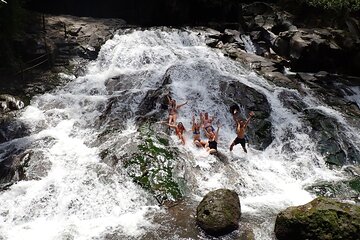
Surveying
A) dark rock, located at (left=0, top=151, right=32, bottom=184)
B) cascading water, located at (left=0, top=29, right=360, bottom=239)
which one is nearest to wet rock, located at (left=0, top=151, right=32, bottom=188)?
dark rock, located at (left=0, top=151, right=32, bottom=184)

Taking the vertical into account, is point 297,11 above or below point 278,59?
above

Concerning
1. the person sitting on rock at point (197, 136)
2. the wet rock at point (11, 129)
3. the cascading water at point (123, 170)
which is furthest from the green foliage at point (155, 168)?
the wet rock at point (11, 129)

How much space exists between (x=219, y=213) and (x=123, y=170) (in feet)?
11.9

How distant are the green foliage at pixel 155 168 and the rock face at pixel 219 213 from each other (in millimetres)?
1463

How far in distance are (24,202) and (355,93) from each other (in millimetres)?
15563

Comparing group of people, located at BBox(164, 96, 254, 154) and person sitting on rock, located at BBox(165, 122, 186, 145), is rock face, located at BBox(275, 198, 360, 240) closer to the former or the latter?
Answer: group of people, located at BBox(164, 96, 254, 154)

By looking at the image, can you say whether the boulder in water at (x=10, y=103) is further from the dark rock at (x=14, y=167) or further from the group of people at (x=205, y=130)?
the group of people at (x=205, y=130)

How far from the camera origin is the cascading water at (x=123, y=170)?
9.64m

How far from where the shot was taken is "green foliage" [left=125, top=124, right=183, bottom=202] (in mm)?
10727

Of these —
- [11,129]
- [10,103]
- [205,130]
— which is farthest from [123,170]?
[10,103]

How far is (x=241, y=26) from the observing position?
982 inches

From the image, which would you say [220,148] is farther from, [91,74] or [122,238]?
[91,74]

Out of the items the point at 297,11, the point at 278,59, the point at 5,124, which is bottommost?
the point at 5,124

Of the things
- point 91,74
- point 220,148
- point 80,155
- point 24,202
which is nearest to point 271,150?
point 220,148
